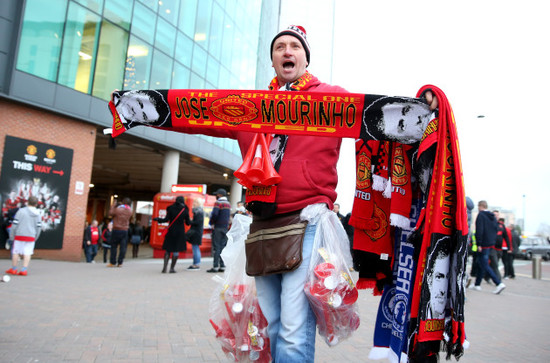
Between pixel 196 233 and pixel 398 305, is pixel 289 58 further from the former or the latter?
pixel 196 233

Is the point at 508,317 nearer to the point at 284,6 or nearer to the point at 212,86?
the point at 212,86

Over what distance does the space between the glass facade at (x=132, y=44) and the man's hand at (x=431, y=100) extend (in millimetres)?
13810

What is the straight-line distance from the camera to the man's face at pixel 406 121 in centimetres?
211

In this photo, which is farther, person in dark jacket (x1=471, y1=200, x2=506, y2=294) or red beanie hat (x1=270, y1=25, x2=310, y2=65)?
person in dark jacket (x1=471, y1=200, x2=506, y2=294)

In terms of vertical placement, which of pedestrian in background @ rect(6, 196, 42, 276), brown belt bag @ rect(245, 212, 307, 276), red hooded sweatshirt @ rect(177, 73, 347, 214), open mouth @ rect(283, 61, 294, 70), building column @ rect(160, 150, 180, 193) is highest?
building column @ rect(160, 150, 180, 193)

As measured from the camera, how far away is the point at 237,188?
2844 centimetres

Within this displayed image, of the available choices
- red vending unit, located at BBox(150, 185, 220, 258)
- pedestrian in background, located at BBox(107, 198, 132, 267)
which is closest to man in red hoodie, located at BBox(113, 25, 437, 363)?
pedestrian in background, located at BBox(107, 198, 132, 267)

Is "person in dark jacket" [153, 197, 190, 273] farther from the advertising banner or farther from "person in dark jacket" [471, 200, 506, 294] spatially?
"person in dark jacket" [471, 200, 506, 294]

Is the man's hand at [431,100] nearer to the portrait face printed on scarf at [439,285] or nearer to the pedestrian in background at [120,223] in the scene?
the portrait face printed on scarf at [439,285]

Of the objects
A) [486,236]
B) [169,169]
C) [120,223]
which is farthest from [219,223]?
[169,169]

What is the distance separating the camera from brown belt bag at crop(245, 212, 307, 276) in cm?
203

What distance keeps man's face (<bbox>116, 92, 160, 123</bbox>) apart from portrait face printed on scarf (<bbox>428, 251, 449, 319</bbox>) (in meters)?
1.80

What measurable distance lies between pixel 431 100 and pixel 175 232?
8.35 metres

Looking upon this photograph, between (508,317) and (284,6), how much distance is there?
5777 cm
